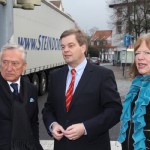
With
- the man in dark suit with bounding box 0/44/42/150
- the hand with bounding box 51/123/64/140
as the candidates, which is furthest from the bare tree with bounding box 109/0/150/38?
the hand with bounding box 51/123/64/140

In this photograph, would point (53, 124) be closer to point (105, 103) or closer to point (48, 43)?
point (105, 103)

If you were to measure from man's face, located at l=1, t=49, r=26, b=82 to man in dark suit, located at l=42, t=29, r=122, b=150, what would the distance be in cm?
44

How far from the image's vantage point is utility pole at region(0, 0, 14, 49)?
5.10 m

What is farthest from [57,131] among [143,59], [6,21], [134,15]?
[134,15]

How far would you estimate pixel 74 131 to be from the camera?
3281mm

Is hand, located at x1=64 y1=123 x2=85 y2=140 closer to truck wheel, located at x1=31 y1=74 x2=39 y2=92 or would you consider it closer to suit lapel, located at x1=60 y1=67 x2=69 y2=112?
suit lapel, located at x1=60 y1=67 x2=69 y2=112

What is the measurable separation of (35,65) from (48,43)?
310 centimetres

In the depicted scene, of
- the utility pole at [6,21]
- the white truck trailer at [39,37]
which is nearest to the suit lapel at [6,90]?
the utility pole at [6,21]

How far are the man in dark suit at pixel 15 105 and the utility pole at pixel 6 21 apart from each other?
164 cm

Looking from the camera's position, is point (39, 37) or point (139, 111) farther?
point (39, 37)

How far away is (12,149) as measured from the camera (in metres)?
3.31

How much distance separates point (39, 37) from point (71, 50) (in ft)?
40.0

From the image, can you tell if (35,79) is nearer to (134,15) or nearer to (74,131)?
(74,131)

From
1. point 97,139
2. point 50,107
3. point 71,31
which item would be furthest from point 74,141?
point 71,31
